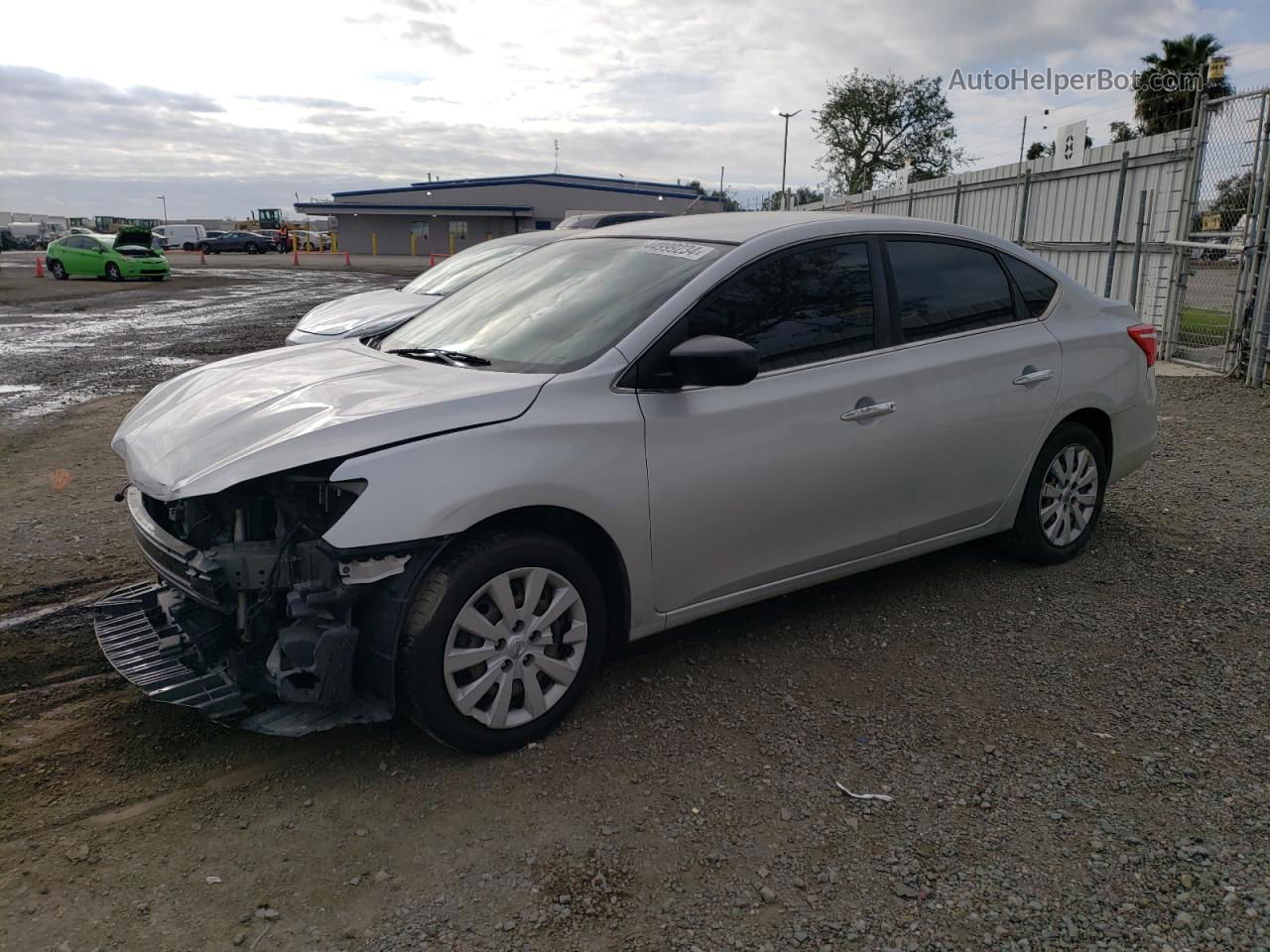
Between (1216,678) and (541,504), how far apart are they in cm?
282

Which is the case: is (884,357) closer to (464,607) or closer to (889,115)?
(464,607)

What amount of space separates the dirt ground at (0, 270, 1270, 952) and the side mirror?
1.24 m

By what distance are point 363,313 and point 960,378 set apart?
5686mm

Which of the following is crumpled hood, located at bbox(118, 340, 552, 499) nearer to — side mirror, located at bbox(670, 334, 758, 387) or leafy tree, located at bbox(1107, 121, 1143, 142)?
side mirror, located at bbox(670, 334, 758, 387)

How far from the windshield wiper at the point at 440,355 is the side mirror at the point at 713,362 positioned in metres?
0.78

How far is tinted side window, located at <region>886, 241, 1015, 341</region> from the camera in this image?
4.27 m

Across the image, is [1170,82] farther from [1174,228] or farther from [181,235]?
[181,235]

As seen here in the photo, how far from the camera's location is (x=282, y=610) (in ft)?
10.3

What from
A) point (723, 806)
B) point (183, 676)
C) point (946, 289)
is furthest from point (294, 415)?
point (946, 289)

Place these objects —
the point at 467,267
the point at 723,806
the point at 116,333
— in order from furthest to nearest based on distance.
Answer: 1. the point at 116,333
2. the point at 467,267
3. the point at 723,806

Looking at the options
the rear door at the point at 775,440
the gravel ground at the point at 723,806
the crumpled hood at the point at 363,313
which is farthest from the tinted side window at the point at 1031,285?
the crumpled hood at the point at 363,313

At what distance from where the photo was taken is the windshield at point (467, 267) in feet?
29.9

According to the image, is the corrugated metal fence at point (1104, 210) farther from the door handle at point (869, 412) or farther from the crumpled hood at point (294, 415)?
the crumpled hood at point (294, 415)

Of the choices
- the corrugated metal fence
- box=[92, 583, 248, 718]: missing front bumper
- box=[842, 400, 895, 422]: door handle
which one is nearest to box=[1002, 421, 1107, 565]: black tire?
box=[842, 400, 895, 422]: door handle
